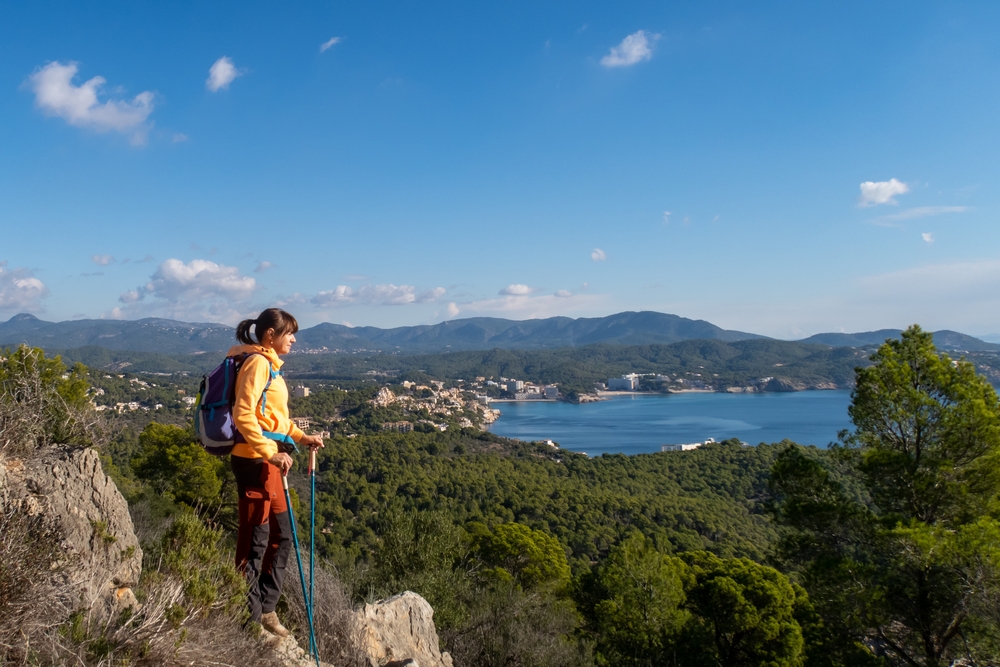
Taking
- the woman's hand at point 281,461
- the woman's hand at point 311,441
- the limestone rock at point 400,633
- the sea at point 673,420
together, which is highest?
the woman's hand at point 311,441

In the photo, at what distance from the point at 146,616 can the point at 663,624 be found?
26.7 feet

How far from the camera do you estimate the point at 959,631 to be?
5.08 m

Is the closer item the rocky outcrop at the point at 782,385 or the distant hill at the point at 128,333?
the rocky outcrop at the point at 782,385

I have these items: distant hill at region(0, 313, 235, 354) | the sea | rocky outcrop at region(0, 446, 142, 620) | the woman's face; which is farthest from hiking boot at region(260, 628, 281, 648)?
distant hill at region(0, 313, 235, 354)

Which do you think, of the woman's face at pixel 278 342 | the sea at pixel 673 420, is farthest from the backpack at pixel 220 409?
the sea at pixel 673 420

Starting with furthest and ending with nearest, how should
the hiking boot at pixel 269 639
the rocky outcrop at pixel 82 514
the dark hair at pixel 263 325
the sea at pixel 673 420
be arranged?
the sea at pixel 673 420 → the dark hair at pixel 263 325 → the hiking boot at pixel 269 639 → the rocky outcrop at pixel 82 514

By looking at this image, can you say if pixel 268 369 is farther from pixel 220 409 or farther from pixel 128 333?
pixel 128 333

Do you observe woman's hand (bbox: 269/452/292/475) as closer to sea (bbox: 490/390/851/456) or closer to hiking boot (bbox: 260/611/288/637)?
hiking boot (bbox: 260/611/288/637)

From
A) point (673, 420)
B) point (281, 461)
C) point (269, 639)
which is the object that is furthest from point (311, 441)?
point (673, 420)

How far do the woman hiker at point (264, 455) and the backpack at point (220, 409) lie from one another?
0.04m

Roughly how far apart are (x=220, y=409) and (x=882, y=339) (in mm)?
151236

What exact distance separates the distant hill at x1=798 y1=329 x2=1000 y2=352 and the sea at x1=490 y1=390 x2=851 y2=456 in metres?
45.1

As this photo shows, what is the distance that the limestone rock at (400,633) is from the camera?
2.83 metres

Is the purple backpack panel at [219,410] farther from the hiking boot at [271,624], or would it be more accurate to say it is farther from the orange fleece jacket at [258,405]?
the hiking boot at [271,624]
